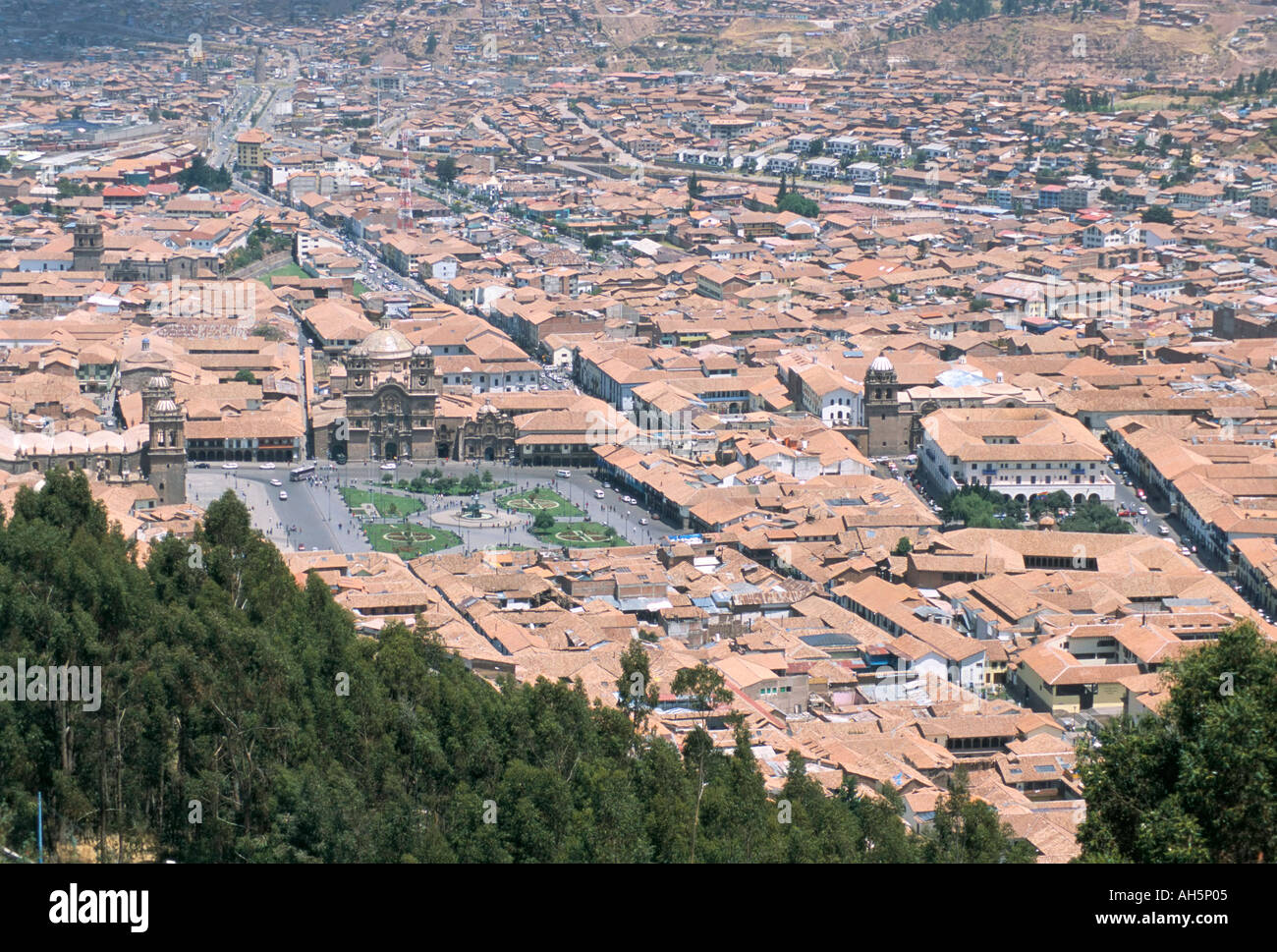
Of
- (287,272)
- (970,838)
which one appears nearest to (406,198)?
(287,272)

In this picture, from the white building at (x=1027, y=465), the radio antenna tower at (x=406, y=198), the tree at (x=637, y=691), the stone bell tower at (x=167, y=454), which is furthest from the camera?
the radio antenna tower at (x=406, y=198)

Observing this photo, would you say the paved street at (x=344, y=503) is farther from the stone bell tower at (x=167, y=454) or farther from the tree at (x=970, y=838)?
the tree at (x=970, y=838)

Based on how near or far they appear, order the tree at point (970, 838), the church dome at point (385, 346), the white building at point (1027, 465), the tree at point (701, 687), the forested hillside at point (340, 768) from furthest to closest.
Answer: the church dome at point (385, 346)
the white building at point (1027, 465)
the tree at point (701, 687)
the tree at point (970, 838)
the forested hillside at point (340, 768)

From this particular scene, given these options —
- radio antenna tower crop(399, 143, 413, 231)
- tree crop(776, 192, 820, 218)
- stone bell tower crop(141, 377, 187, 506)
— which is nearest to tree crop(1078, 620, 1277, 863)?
stone bell tower crop(141, 377, 187, 506)

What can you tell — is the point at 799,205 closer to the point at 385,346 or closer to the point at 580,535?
the point at 385,346

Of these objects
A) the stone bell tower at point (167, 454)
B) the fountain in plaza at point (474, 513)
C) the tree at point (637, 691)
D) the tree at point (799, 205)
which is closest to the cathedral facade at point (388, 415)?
the fountain in plaza at point (474, 513)

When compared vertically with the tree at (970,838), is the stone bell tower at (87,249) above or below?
→ below
